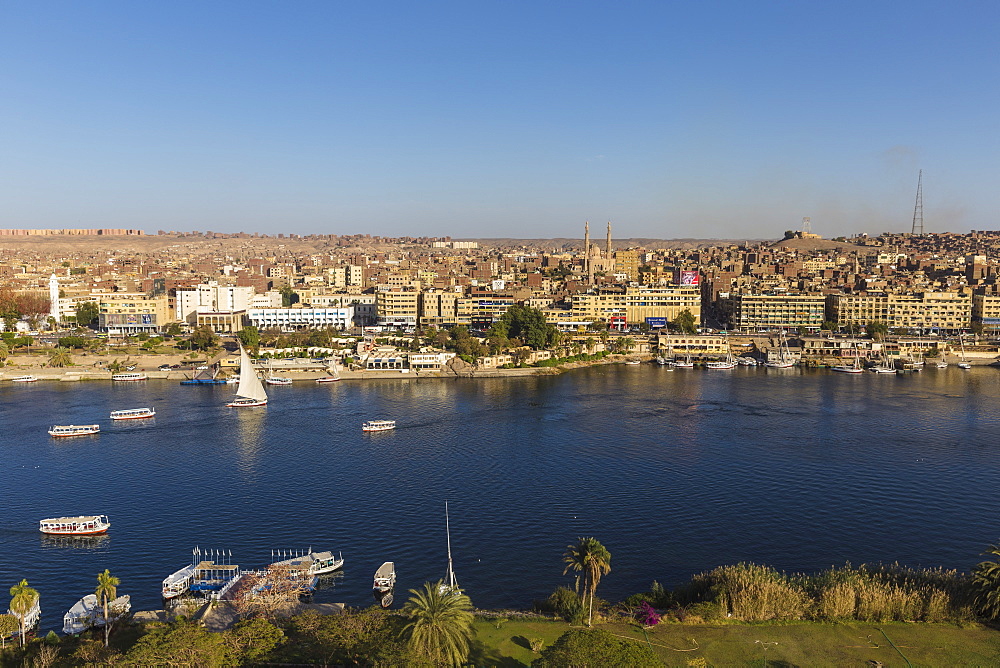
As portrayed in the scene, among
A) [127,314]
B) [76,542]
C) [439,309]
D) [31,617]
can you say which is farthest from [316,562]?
[127,314]

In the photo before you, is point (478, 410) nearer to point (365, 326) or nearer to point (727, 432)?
point (727, 432)

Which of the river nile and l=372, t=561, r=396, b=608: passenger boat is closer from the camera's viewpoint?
l=372, t=561, r=396, b=608: passenger boat

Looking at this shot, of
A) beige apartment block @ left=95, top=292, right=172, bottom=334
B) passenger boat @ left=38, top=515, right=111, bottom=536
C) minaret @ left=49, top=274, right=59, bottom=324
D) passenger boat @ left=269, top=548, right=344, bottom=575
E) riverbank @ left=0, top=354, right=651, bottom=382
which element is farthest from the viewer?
minaret @ left=49, top=274, right=59, bottom=324

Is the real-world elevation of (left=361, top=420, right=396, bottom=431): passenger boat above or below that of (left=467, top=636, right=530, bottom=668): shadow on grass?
below

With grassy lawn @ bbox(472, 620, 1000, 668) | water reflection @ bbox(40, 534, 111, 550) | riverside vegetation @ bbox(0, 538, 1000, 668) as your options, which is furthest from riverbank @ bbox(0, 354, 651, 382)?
grassy lawn @ bbox(472, 620, 1000, 668)

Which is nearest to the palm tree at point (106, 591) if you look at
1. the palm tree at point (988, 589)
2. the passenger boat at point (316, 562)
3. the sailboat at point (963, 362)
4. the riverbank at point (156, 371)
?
the passenger boat at point (316, 562)

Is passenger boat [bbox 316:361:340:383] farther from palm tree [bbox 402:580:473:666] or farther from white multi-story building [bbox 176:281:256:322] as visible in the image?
palm tree [bbox 402:580:473:666]

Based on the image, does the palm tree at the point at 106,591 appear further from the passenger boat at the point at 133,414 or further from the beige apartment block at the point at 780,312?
the beige apartment block at the point at 780,312
